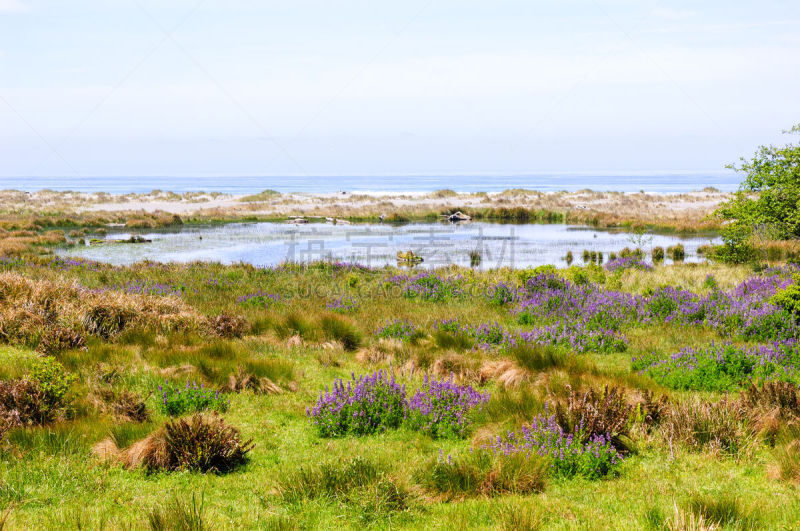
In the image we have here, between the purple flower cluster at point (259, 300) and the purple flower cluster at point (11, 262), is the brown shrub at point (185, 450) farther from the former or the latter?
the purple flower cluster at point (11, 262)

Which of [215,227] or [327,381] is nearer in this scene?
[327,381]

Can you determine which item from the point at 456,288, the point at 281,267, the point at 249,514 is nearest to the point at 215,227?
the point at 281,267

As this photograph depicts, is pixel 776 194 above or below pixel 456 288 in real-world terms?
above

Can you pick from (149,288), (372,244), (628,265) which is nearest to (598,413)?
(149,288)

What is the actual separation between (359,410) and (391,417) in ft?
1.21

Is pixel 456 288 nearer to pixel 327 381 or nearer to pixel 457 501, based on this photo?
pixel 327 381

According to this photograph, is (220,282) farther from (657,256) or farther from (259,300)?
(657,256)

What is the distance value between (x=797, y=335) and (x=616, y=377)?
15.4 feet

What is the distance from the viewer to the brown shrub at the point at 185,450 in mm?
5090

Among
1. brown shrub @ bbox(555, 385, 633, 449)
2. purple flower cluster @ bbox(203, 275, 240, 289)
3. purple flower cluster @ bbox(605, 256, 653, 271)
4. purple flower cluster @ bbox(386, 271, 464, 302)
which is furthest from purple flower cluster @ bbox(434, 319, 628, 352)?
purple flower cluster @ bbox(605, 256, 653, 271)

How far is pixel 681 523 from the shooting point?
3646mm

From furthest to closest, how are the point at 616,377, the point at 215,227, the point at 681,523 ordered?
the point at 215,227, the point at 616,377, the point at 681,523

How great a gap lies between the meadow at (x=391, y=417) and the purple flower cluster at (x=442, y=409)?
26mm

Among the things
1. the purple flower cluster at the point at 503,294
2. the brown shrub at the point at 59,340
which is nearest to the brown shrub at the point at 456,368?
the purple flower cluster at the point at 503,294
